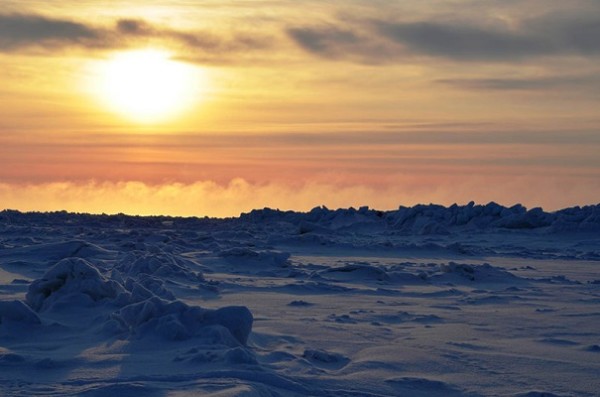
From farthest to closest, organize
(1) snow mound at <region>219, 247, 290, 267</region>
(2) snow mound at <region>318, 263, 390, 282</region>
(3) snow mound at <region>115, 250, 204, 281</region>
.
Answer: (1) snow mound at <region>219, 247, 290, 267</region> → (2) snow mound at <region>318, 263, 390, 282</region> → (3) snow mound at <region>115, 250, 204, 281</region>

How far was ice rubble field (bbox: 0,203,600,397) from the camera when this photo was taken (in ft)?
13.6

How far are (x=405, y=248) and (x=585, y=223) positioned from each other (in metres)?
8.85

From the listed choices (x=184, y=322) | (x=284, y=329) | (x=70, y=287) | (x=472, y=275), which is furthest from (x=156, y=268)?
(x=472, y=275)

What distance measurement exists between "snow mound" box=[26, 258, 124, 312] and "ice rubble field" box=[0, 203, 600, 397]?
12mm

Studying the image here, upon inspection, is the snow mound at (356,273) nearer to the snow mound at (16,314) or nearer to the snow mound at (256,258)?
the snow mound at (256,258)

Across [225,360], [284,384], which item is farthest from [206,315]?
[284,384]

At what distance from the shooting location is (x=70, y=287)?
6.13 meters

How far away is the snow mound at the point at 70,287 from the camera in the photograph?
602cm

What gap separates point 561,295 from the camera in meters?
8.73

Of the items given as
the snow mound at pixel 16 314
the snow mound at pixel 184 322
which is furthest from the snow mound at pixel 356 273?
the snow mound at pixel 16 314

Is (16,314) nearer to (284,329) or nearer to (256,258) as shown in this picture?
(284,329)

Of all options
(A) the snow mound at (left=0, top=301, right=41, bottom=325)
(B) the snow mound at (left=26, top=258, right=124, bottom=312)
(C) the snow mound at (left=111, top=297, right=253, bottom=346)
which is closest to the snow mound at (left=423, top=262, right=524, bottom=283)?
(B) the snow mound at (left=26, top=258, right=124, bottom=312)

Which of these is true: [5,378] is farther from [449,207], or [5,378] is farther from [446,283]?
[449,207]

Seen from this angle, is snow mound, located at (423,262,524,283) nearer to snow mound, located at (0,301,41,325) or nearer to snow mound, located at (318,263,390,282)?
snow mound, located at (318,263,390,282)
